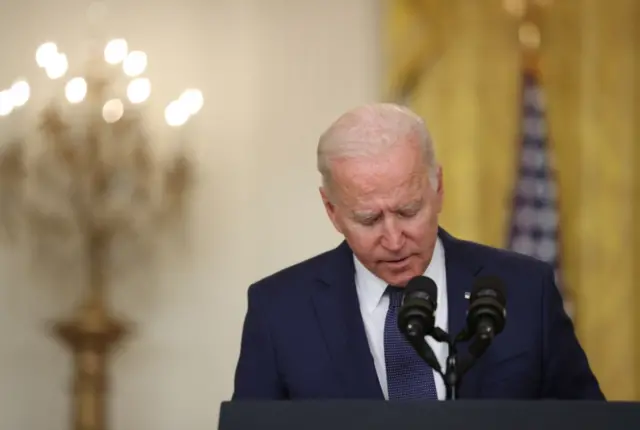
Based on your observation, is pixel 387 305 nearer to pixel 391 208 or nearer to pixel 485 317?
pixel 391 208

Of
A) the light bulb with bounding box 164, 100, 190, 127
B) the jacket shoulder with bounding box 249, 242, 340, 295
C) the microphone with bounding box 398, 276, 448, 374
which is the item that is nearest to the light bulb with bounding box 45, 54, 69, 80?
the light bulb with bounding box 164, 100, 190, 127

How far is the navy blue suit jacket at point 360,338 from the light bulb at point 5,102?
2430 millimetres

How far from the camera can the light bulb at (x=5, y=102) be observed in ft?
14.7

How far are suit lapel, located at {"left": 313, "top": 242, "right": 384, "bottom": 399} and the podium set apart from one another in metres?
0.60

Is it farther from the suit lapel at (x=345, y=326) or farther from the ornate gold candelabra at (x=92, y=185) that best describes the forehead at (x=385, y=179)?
the ornate gold candelabra at (x=92, y=185)

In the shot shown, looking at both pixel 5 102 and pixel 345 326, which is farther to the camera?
pixel 5 102

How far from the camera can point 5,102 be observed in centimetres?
448

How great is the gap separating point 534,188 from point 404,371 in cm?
243

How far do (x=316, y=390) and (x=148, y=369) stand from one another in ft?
8.19

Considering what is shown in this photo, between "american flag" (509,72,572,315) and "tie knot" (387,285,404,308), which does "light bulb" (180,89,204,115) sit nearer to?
"american flag" (509,72,572,315)

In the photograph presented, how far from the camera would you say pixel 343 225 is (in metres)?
2.27

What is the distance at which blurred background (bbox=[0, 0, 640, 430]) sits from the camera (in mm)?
4504

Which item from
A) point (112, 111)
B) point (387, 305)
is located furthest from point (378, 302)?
point (112, 111)

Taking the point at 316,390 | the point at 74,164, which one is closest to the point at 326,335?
the point at 316,390
